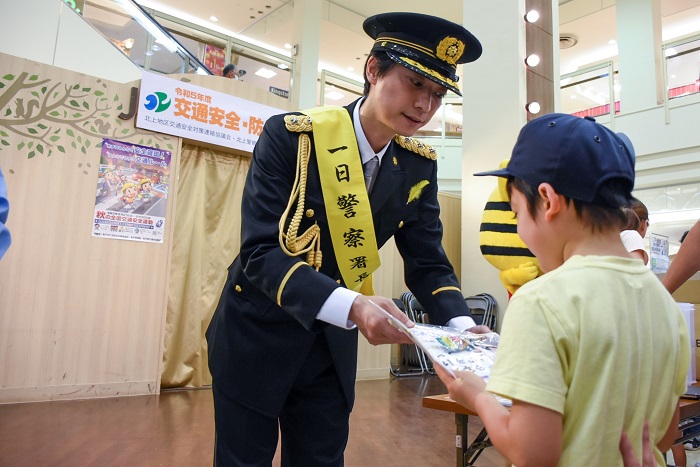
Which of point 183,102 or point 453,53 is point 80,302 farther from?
point 453,53

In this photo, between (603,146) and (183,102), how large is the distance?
4.27m

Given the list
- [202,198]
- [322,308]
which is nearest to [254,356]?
[322,308]

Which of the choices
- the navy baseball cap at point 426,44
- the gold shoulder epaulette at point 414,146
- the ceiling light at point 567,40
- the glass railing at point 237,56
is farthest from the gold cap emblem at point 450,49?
the ceiling light at point 567,40

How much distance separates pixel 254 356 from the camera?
1063mm

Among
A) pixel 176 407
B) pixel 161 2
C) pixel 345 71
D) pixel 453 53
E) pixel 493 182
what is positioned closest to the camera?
pixel 453 53

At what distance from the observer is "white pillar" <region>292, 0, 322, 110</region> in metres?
7.41

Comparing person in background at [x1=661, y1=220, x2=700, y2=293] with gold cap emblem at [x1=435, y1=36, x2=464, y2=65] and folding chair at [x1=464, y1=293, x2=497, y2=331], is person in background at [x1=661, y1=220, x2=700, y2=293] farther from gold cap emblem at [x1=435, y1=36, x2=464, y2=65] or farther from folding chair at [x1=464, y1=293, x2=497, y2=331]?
folding chair at [x1=464, y1=293, x2=497, y2=331]

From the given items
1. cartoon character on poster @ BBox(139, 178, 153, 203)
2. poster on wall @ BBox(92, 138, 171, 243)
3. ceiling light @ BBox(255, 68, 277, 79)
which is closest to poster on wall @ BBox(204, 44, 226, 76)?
ceiling light @ BBox(255, 68, 277, 79)

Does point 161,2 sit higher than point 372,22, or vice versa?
point 161,2

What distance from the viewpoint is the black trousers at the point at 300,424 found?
1052 mm

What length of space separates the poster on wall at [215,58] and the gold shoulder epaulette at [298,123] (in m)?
5.23

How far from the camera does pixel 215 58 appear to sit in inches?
242

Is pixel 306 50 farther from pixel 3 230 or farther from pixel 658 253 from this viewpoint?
pixel 3 230

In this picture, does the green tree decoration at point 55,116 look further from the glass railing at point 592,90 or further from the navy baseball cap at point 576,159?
the glass railing at point 592,90
